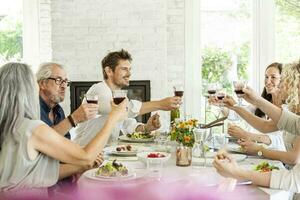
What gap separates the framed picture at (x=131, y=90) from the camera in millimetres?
5344

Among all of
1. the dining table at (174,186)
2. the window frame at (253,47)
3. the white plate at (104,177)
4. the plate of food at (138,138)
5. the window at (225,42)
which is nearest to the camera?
the dining table at (174,186)

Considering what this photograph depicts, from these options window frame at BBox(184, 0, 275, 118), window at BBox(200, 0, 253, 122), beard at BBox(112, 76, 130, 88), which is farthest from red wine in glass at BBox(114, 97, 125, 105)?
window at BBox(200, 0, 253, 122)

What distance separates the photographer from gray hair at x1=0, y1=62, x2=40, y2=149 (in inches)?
72.6

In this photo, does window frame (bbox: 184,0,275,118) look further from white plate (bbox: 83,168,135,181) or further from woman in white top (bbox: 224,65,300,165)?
white plate (bbox: 83,168,135,181)

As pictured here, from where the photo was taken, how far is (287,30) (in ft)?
18.4

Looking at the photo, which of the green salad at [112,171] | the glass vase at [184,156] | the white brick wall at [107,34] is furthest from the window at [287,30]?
the green salad at [112,171]

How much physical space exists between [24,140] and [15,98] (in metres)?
0.17

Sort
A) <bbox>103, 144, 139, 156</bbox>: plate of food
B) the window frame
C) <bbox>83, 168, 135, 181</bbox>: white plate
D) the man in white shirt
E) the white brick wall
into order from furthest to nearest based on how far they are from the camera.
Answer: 1. the window frame
2. the white brick wall
3. the man in white shirt
4. <bbox>103, 144, 139, 156</bbox>: plate of food
5. <bbox>83, 168, 135, 181</bbox>: white plate

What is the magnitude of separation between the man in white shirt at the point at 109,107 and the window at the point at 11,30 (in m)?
2.41

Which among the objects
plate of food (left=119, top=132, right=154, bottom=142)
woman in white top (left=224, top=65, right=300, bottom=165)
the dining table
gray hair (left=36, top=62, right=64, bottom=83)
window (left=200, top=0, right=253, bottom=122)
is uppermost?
window (left=200, top=0, right=253, bottom=122)

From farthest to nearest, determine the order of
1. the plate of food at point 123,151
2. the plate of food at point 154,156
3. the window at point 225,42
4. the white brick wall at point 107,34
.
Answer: the window at point 225,42, the white brick wall at point 107,34, the plate of food at point 123,151, the plate of food at point 154,156

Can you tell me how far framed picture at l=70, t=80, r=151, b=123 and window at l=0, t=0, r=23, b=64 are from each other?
0.97 metres

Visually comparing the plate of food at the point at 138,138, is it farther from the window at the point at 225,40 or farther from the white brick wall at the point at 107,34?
the window at the point at 225,40

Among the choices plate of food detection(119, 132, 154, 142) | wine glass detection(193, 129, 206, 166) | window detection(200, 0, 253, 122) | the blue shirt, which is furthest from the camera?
window detection(200, 0, 253, 122)
